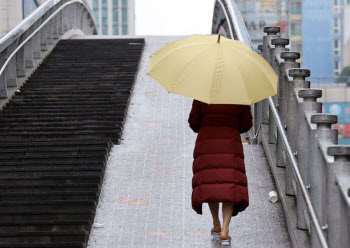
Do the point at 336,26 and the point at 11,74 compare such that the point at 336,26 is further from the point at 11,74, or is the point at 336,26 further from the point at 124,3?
the point at 11,74

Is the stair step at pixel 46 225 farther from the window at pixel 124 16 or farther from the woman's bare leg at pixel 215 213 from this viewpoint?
the window at pixel 124 16

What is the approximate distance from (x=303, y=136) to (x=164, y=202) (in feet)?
5.56

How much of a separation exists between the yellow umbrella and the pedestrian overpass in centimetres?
37

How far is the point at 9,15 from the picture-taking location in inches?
1091

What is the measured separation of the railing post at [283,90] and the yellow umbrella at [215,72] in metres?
1.35

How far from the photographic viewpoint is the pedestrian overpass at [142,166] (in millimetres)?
5203

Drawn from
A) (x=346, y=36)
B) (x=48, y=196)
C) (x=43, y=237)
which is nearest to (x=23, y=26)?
(x=48, y=196)

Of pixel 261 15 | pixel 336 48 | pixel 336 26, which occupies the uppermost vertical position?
pixel 261 15

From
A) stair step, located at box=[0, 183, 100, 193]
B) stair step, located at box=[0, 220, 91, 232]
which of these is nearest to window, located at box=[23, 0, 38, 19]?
stair step, located at box=[0, 183, 100, 193]

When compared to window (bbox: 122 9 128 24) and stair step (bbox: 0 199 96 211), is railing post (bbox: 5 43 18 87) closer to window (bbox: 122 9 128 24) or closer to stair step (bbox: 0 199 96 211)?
stair step (bbox: 0 199 96 211)

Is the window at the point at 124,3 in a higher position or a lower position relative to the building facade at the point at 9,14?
higher

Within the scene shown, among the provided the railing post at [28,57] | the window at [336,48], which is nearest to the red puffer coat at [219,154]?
the railing post at [28,57]

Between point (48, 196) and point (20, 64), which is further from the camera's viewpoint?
point (20, 64)

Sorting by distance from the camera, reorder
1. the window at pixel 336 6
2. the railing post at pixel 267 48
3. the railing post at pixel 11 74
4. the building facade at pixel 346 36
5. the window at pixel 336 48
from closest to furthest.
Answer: the railing post at pixel 267 48 < the railing post at pixel 11 74 < the building facade at pixel 346 36 < the window at pixel 336 48 < the window at pixel 336 6
